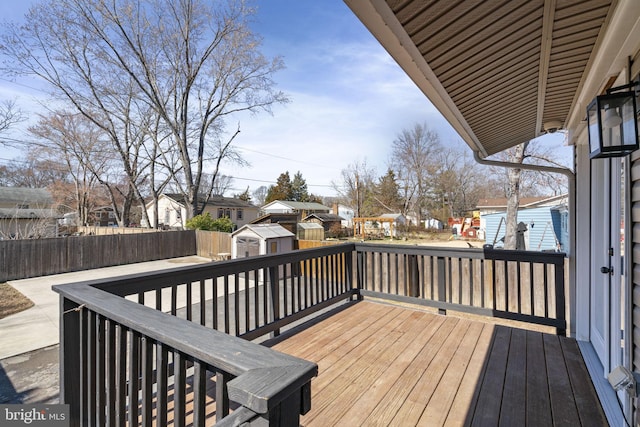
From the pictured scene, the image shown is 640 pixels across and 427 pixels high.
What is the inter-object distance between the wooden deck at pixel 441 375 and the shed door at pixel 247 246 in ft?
20.2

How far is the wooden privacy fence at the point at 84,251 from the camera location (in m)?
9.72

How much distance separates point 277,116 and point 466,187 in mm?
19083

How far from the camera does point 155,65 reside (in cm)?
1433

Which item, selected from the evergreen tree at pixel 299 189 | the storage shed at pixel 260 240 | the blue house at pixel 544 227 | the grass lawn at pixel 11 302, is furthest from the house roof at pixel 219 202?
the blue house at pixel 544 227

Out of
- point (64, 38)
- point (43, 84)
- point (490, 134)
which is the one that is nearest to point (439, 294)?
point (490, 134)

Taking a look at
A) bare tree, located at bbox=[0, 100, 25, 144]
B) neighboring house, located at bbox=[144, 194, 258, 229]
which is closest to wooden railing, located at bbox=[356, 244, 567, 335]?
bare tree, located at bbox=[0, 100, 25, 144]

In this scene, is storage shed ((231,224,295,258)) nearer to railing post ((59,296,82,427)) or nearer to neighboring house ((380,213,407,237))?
railing post ((59,296,82,427))

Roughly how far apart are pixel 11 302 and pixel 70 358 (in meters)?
7.83

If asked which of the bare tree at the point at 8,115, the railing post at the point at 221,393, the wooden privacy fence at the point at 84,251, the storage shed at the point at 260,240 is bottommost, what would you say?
the wooden privacy fence at the point at 84,251

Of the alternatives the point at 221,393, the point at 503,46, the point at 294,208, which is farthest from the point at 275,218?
the point at 221,393

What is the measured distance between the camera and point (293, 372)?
0.80 metres

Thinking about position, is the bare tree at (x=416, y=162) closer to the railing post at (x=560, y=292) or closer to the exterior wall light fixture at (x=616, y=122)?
the railing post at (x=560, y=292)

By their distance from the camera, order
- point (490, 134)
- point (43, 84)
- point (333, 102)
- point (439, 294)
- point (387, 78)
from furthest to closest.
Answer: point (43, 84)
point (333, 102)
point (387, 78)
point (439, 294)
point (490, 134)

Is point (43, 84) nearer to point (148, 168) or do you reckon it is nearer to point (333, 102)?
point (148, 168)
